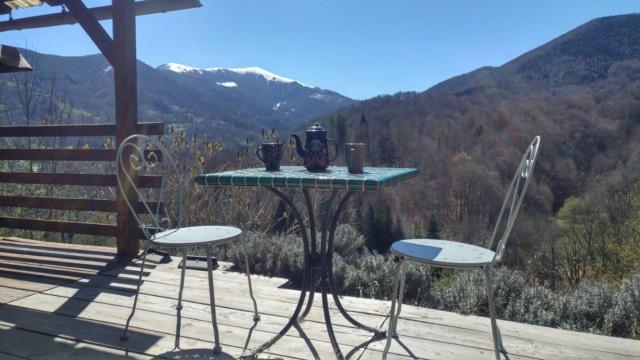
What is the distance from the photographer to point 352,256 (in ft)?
10.9

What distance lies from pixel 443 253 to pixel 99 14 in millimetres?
3048

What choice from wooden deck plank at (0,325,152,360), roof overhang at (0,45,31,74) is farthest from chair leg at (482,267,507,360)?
roof overhang at (0,45,31,74)

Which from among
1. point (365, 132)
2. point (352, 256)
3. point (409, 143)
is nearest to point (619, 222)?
point (352, 256)

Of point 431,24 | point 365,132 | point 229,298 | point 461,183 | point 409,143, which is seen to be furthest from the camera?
point 365,132

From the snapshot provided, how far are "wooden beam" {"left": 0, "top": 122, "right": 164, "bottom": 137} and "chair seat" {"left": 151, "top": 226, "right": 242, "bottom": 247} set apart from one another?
1337 mm

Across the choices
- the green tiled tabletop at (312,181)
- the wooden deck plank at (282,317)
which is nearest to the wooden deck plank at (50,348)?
→ the wooden deck plank at (282,317)

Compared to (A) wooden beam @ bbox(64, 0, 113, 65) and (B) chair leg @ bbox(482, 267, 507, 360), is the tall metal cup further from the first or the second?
(A) wooden beam @ bbox(64, 0, 113, 65)

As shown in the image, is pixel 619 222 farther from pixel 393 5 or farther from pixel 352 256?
pixel 393 5

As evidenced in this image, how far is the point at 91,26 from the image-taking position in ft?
9.73

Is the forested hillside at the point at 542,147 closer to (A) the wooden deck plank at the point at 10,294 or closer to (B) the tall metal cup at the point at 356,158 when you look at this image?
(B) the tall metal cup at the point at 356,158

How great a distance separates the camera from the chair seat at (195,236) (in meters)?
1.66

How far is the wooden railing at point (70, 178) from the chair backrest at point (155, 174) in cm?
11

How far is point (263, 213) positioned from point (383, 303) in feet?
7.65

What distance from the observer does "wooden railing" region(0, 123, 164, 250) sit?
10.2 feet
